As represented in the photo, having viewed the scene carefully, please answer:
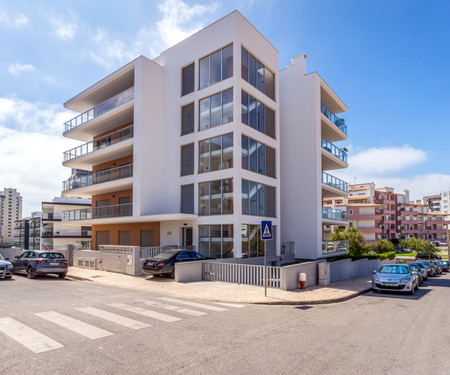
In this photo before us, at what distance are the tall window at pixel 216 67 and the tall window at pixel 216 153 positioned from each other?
4168 mm

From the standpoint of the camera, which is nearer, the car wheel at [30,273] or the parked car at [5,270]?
the parked car at [5,270]

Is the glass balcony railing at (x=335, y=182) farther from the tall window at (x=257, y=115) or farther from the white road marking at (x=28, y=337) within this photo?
the white road marking at (x=28, y=337)

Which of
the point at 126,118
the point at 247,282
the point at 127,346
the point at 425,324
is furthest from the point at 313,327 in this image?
the point at 126,118

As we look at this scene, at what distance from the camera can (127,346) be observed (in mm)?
6352

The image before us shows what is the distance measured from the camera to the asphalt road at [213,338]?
554 centimetres

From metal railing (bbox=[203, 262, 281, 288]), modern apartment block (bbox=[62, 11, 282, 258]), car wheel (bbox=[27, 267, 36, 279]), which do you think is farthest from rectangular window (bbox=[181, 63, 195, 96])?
car wheel (bbox=[27, 267, 36, 279])

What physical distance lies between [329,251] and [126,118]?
21.1m

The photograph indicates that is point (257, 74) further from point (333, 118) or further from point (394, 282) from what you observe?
point (394, 282)

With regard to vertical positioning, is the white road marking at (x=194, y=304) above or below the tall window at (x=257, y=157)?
below

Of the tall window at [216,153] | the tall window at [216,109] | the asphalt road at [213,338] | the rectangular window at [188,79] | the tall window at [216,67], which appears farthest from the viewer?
the rectangular window at [188,79]

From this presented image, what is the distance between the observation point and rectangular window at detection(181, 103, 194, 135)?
2481 cm

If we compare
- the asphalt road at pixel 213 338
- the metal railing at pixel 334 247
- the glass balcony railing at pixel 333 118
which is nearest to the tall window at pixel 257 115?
the glass balcony railing at pixel 333 118

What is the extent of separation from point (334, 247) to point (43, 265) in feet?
76.9

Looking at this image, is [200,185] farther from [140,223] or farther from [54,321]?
[54,321]
